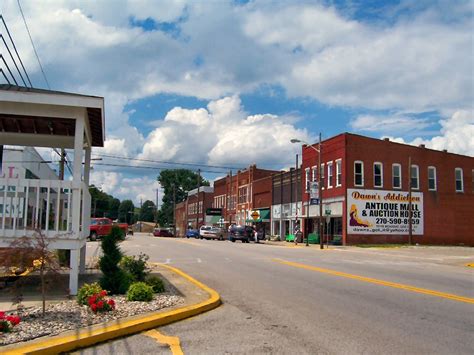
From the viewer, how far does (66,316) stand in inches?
308

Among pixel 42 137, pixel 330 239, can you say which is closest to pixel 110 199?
pixel 330 239

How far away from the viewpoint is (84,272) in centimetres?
1395

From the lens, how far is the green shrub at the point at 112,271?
400 inches

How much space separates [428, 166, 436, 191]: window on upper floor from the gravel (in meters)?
43.3

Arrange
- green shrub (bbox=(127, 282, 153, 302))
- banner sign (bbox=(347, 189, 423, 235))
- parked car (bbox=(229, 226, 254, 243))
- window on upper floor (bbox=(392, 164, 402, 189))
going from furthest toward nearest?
parked car (bbox=(229, 226, 254, 243)) < window on upper floor (bbox=(392, 164, 402, 189)) < banner sign (bbox=(347, 189, 423, 235)) < green shrub (bbox=(127, 282, 153, 302))

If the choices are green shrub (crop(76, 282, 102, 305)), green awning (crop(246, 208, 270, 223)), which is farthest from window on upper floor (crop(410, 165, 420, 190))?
green shrub (crop(76, 282, 102, 305))

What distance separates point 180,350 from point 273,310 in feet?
10.5

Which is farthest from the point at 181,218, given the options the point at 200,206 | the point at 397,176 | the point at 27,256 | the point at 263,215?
the point at 27,256

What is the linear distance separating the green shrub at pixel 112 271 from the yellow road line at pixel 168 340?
281 cm

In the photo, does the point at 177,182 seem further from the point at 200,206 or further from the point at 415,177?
the point at 415,177

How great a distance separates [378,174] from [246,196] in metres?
28.5

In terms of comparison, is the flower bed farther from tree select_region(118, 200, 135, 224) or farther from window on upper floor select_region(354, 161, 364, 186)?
tree select_region(118, 200, 135, 224)

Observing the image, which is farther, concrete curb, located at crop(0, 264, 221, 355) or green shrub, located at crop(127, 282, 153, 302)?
green shrub, located at crop(127, 282, 153, 302)

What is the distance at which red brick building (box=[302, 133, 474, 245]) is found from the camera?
145 feet
